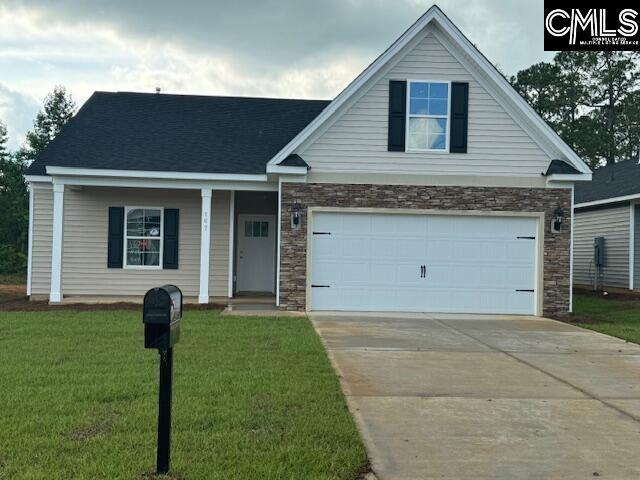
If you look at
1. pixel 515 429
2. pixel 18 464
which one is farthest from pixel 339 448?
pixel 18 464

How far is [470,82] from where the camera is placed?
13.9 meters

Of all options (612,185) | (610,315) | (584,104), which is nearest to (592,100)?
(584,104)

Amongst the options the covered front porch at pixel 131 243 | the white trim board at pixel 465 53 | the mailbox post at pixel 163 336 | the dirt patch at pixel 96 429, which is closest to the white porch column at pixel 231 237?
the covered front porch at pixel 131 243

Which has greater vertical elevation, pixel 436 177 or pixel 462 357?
pixel 436 177

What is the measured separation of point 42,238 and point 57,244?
5.84 ft

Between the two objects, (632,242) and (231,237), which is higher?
(632,242)

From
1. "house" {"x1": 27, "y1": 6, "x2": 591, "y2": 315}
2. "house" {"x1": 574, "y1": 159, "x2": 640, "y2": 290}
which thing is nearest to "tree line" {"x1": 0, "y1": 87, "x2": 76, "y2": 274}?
"house" {"x1": 27, "y1": 6, "x2": 591, "y2": 315}

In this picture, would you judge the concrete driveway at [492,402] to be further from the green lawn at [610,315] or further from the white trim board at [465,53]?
the white trim board at [465,53]

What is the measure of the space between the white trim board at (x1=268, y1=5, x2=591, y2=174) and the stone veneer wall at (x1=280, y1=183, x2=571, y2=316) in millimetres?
982

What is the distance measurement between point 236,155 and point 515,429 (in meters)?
11.4

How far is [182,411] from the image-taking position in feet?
17.7

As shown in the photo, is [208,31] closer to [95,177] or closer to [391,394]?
[95,177]

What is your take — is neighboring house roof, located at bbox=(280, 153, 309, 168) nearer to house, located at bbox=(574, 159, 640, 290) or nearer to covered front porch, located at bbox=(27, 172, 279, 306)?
covered front porch, located at bbox=(27, 172, 279, 306)

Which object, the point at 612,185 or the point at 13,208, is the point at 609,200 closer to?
the point at 612,185
